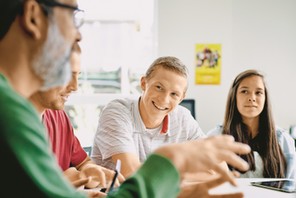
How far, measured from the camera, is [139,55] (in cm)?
400

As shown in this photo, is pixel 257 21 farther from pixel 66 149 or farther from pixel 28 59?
pixel 28 59

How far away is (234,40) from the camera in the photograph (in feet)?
12.7

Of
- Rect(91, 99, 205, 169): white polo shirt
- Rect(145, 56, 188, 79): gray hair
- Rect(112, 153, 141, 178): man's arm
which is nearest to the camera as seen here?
Rect(112, 153, 141, 178): man's arm

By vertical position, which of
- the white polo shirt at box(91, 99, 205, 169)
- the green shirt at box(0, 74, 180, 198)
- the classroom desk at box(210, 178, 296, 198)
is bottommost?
the classroom desk at box(210, 178, 296, 198)

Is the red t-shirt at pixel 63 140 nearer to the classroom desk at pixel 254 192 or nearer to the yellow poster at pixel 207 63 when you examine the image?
the classroom desk at pixel 254 192

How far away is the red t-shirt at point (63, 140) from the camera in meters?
1.69

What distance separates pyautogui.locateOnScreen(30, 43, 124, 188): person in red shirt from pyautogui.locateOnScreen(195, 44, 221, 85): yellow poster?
2277mm

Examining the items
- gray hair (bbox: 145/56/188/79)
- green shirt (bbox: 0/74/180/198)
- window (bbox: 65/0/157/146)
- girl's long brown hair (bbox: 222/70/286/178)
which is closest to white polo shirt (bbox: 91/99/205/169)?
gray hair (bbox: 145/56/188/79)

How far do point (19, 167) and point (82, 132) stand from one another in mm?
3583

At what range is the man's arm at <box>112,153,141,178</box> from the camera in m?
1.65

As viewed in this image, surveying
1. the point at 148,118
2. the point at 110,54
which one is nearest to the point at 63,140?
the point at 148,118

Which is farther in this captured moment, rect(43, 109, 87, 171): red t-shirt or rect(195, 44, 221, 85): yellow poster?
rect(195, 44, 221, 85): yellow poster

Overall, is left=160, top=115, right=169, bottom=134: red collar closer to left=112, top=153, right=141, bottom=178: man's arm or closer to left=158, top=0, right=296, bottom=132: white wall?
left=112, top=153, right=141, bottom=178: man's arm

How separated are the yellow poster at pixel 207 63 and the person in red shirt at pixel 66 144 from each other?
2277 mm
